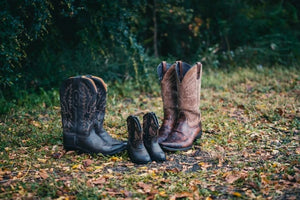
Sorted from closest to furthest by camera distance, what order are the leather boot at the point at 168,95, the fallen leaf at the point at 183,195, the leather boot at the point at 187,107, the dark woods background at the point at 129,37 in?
1. the fallen leaf at the point at 183,195
2. the leather boot at the point at 187,107
3. the leather boot at the point at 168,95
4. the dark woods background at the point at 129,37

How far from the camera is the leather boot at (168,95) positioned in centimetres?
336

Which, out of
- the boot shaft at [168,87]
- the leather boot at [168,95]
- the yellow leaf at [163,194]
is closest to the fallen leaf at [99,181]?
the yellow leaf at [163,194]

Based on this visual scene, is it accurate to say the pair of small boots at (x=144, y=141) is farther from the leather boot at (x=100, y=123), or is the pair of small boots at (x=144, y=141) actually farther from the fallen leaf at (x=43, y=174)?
the fallen leaf at (x=43, y=174)

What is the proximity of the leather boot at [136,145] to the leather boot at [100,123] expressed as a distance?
199mm

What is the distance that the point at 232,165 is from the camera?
9.08ft

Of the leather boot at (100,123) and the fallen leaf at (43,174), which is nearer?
the fallen leaf at (43,174)

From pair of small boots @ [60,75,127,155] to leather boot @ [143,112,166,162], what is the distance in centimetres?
25

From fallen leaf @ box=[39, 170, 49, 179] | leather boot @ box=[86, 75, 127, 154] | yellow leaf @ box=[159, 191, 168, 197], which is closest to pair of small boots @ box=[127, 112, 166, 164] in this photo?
leather boot @ box=[86, 75, 127, 154]

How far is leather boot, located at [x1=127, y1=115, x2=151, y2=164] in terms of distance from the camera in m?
2.79

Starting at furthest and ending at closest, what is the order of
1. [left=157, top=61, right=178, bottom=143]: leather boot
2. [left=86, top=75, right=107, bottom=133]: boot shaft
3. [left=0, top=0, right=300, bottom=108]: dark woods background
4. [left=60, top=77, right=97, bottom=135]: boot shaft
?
[left=0, top=0, right=300, bottom=108]: dark woods background < [left=157, top=61, right=178, bottom=143]: leather boot < [left=86, top=75, right=107, bottom=133]: boot shaft < [left=60, top=77, right=97, bottom=135]: boot shaft

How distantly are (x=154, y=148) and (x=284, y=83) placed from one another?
418 centimetres

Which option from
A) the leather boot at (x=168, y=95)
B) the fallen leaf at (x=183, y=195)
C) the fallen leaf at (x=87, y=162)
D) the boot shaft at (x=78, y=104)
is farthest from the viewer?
the leather boot at (x=168, y=95)

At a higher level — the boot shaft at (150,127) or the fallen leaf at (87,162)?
the boot shaft at (150,127)

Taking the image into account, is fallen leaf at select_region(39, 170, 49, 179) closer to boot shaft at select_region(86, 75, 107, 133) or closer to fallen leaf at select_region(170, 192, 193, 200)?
boot shaft at select_region(86, 75, 107, 133)
